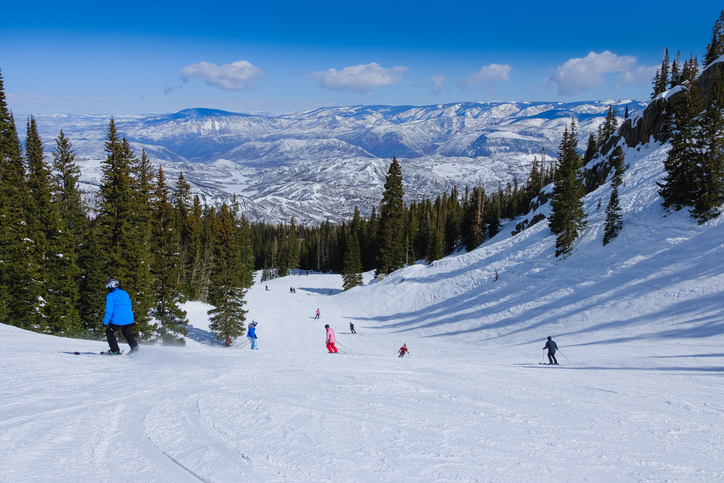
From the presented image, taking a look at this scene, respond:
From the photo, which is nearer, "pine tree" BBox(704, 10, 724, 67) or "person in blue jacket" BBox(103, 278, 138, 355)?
"person in blue jacket" BBox(103, 278, 138, 355)

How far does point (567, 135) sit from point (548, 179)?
19.4 metres

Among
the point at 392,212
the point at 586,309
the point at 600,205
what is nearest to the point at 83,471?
the point at 586,309

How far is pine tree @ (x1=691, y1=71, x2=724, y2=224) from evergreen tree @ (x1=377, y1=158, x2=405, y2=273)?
29.8 metres

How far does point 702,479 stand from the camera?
14.0ft

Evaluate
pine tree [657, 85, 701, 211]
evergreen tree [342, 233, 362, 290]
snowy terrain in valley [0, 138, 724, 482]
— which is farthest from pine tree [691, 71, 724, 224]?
evergreen tree [342, 233, 362, 290]

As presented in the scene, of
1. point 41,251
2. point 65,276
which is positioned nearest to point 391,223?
point 65,276

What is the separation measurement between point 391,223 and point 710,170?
32326 mm

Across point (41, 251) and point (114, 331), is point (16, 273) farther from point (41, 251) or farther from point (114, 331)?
point (114, 331)

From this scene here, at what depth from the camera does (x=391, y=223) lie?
5184cm

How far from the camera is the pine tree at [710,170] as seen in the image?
27.1 meters

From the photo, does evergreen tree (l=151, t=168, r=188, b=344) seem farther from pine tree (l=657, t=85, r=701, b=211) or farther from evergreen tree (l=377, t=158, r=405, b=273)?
pine tree (l=657, t=85, r=701, b=211)

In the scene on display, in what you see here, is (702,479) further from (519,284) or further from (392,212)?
(392,212)

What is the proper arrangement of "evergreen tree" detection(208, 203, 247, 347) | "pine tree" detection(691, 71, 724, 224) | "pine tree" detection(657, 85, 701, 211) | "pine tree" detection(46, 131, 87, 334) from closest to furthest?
"pine tree" detection(46, 131, 87, 334), "pine tree" detection(691, 71, 724, 224), "pine tree" detection(657, 85, 701, 211), "evergreen tree" detection(208, 203, 247, 347)

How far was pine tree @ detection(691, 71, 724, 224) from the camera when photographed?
2709 centimetres
